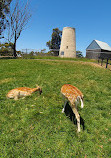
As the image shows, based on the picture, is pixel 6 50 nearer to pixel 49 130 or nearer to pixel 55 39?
pixel 55 39

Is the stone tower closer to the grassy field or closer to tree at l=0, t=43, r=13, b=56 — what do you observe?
tree at l=0, t=43, r=13, b=56

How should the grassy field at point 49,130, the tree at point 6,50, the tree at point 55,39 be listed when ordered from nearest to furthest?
the grassy field at point 49,130 < the tree at point 6,50 < the tree at point 55,39

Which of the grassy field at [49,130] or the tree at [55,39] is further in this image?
the tree at [55,39]

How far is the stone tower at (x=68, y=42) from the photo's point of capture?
31039 mm

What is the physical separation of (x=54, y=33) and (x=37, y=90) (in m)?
52.2

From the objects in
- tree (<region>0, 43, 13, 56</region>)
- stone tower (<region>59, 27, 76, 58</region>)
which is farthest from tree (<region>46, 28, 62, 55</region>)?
tree (<region>0, 43, 13, 56</region>)

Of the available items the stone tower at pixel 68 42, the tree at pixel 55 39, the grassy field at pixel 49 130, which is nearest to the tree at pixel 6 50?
the stone tower at pixel 68 42

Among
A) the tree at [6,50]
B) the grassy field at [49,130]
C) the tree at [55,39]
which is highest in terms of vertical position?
the tree at [55,39]

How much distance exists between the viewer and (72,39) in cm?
3153

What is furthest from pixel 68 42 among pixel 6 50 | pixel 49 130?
pixel 49 130

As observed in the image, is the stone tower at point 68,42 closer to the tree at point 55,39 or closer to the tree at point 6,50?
the tree at point 6,50

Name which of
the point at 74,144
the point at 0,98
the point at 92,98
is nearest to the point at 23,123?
the point at 74,144

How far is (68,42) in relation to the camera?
31.4m

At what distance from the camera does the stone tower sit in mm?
31039
